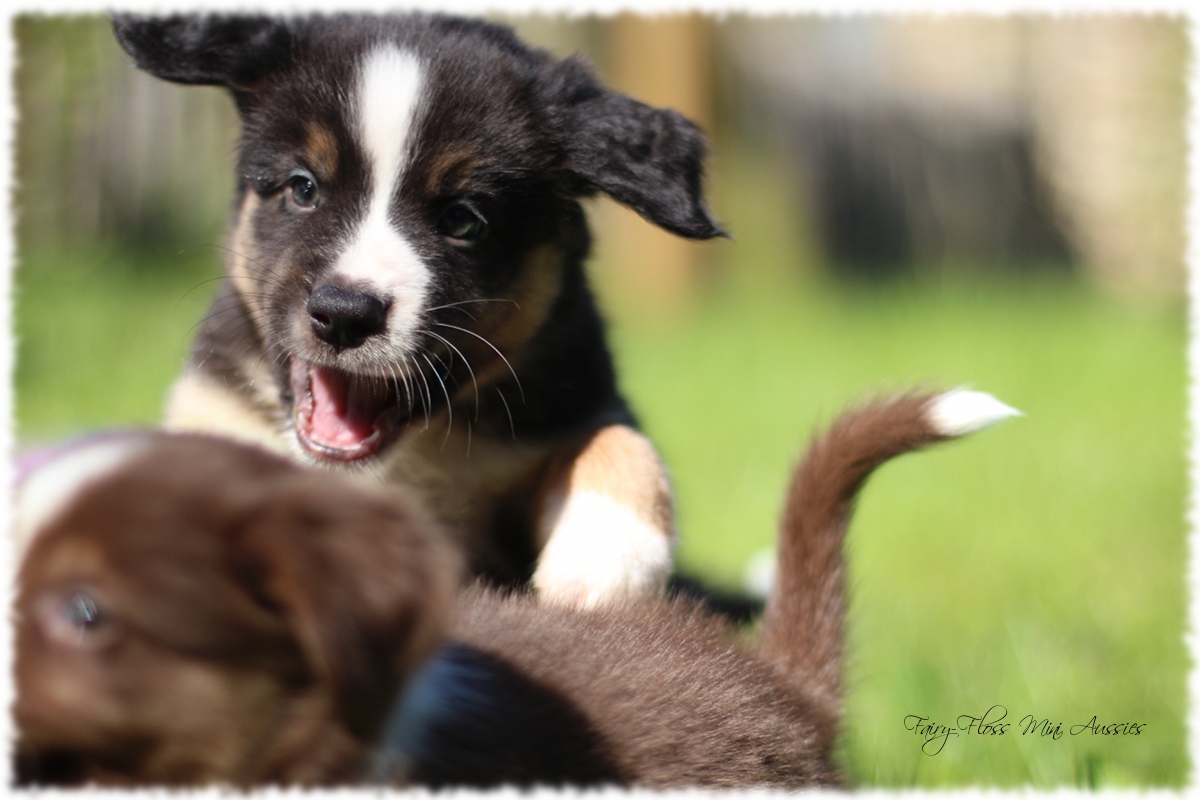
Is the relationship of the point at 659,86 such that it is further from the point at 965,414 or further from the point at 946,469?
the point at 965,414

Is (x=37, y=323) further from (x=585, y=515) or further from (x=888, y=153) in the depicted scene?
(x=888, y=153)

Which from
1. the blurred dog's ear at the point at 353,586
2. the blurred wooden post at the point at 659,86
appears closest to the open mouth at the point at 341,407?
the blurred dog's ear at the point at 353,586

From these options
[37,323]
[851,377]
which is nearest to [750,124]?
[851,377]

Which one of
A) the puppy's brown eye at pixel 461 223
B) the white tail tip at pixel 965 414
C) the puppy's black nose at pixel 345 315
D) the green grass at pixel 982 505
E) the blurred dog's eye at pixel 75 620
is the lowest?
the green grass at pixel 982 505

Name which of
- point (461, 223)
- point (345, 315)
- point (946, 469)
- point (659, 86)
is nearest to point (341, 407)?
point (345, 315)

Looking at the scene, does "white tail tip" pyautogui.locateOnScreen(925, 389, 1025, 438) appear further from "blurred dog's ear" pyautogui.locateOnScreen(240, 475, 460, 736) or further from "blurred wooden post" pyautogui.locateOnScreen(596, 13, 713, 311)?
"blurred wooden post" pyautogui.locateOnScreen(596, 13, 713, 311)

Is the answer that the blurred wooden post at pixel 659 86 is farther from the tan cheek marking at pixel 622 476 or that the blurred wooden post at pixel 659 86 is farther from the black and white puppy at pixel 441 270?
the tan cheek marking at pixel 622 476

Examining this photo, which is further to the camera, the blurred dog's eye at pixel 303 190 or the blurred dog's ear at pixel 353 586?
the blurred dog's eye at pixel 303 190
